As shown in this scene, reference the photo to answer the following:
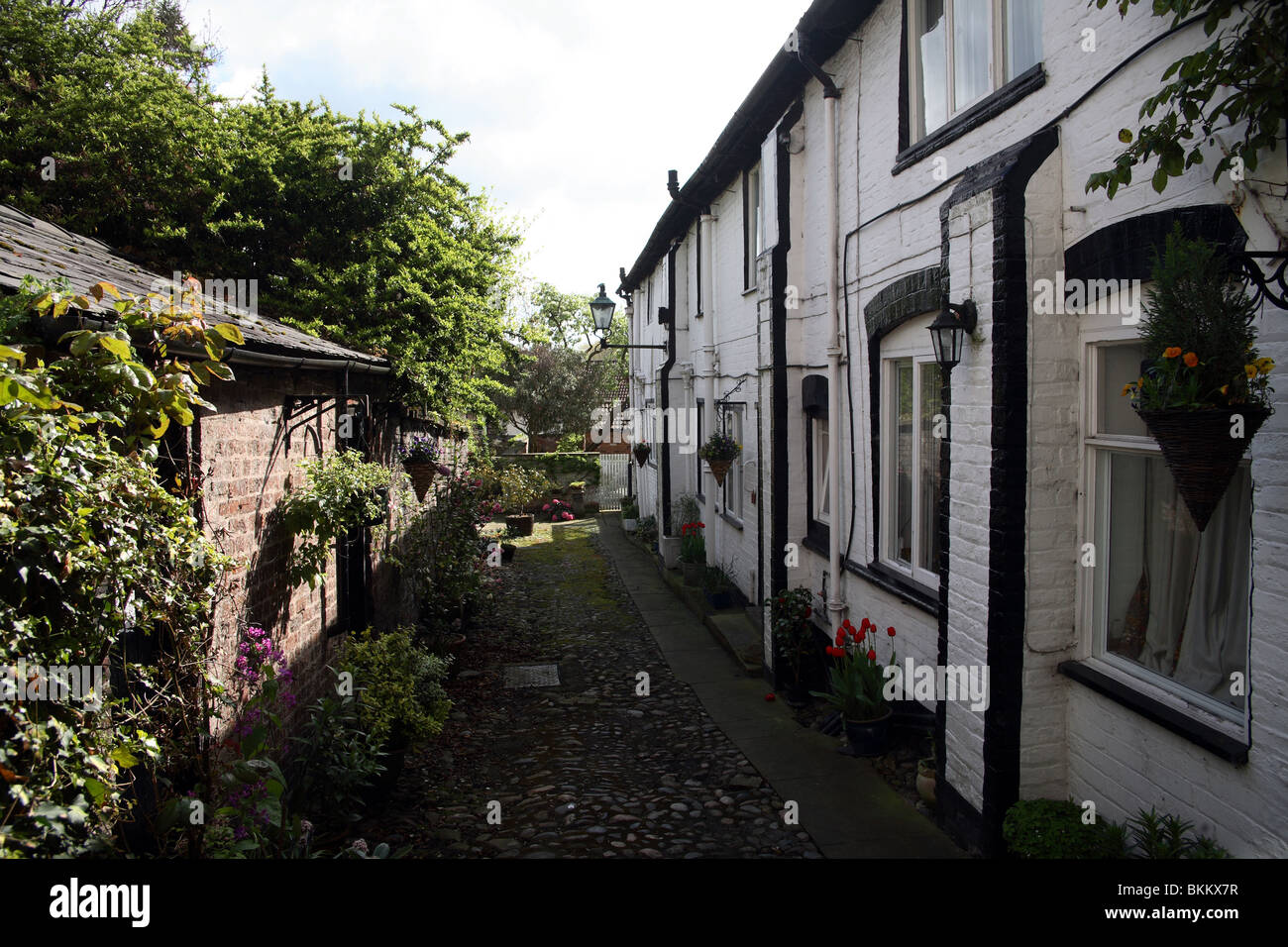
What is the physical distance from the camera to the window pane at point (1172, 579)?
3.52m

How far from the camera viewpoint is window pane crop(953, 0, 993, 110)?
5.30m

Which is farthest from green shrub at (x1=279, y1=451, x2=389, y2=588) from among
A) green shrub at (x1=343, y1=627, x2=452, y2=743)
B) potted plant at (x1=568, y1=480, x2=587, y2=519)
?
potted plant at (x1=568, y1=480, x2=587, y2=519)

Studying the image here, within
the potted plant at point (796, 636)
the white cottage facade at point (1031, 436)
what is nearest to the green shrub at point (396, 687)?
the potted plant at point (796, 636)

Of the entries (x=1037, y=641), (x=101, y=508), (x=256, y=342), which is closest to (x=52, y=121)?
(x=256, y=342)

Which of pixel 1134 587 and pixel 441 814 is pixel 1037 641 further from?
pixel 441 814

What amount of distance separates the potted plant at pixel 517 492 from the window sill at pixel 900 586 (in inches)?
435

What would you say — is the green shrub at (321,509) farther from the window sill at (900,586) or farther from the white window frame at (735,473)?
the white window frame at (735,473)

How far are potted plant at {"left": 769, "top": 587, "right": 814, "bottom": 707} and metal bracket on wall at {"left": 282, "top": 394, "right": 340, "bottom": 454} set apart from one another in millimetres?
4610

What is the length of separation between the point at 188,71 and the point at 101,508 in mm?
13496

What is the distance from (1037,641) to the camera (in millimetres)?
4445

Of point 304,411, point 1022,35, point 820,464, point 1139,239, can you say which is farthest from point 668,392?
point 1139,239

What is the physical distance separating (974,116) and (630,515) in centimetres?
1663

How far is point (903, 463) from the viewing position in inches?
266

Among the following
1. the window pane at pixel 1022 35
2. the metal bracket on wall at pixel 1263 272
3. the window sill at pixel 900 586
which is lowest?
the window sill at pixel 900 586
